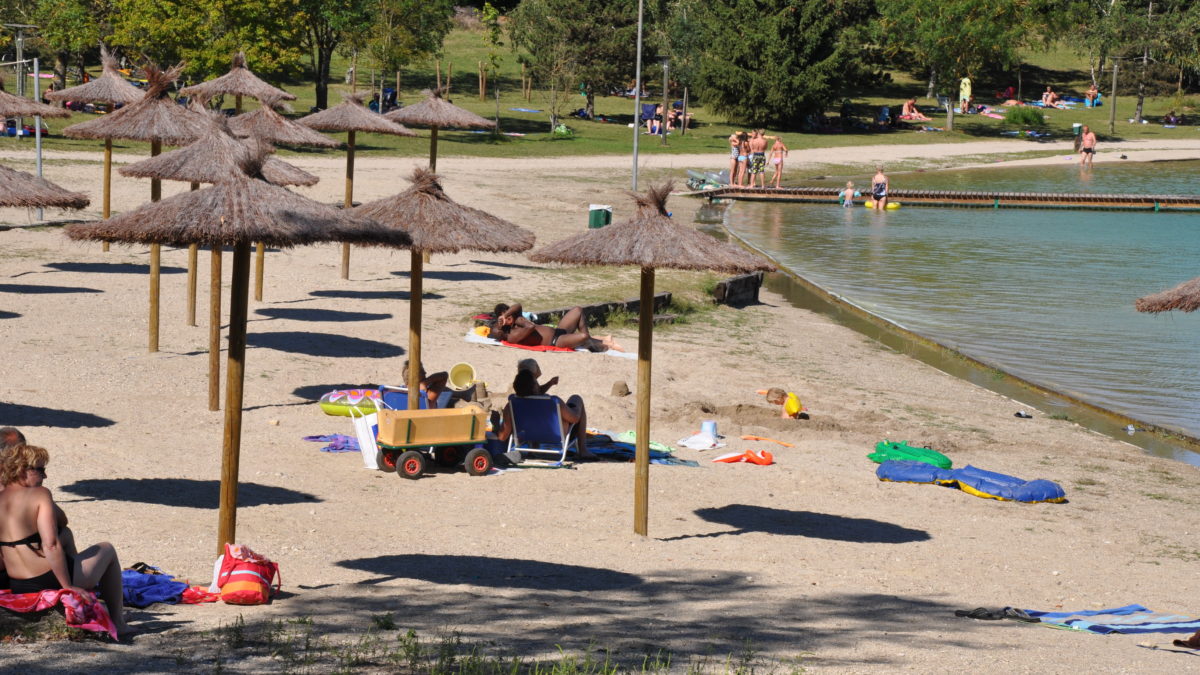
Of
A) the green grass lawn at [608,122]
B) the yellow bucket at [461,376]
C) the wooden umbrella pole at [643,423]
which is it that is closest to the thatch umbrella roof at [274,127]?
the yellow bucket at [461,376]

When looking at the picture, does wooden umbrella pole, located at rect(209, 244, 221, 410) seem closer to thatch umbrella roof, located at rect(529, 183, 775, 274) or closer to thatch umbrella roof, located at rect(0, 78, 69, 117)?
thatch umbrella roof, located at rect(529, 183, 775, 274)

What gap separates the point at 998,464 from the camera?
12.8 metres

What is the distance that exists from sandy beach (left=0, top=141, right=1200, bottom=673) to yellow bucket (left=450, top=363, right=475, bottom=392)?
1.33 ft

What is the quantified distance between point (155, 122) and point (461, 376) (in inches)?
197

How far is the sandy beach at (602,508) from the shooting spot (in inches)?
279

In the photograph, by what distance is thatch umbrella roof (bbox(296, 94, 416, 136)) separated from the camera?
1928 cm

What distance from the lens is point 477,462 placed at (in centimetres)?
1115

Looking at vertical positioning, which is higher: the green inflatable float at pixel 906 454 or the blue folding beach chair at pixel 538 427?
the blue folding beach chair at pixel 538 427

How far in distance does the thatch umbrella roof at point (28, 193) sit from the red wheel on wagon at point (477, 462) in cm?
447

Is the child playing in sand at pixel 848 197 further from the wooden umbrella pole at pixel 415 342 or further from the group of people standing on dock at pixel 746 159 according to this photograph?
the wooden umbrella pole at pixel 415 342

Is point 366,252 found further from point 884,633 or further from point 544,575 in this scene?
point 884,633

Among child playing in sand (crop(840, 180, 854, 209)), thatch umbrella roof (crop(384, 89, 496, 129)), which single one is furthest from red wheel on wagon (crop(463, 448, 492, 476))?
child playing in sand (crop(840, 180, 854, 209))

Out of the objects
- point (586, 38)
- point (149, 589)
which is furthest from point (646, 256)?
point (586, 38)

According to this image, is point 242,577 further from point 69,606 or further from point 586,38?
point 586,38
